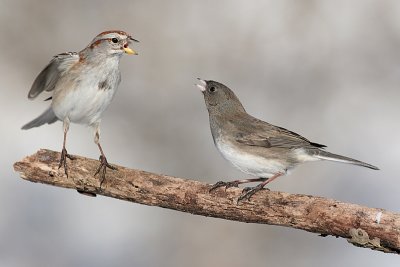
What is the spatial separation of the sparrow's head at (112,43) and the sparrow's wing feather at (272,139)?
52.4 inches

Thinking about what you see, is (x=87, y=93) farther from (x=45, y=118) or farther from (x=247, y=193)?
(x=247, y=193)

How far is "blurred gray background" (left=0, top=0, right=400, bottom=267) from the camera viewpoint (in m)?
9.60

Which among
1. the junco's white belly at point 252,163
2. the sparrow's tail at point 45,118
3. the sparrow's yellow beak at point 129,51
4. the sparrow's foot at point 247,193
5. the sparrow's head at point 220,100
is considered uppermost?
the sparrow's yellow beak at point 129,51

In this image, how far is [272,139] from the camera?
20.4ft

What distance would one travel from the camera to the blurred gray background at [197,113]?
9.60 metres

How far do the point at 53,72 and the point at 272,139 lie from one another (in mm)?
2222

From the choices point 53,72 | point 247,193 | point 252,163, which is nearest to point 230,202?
point 247,193

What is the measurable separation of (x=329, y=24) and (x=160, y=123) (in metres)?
3.87

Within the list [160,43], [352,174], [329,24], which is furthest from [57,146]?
[329,24]

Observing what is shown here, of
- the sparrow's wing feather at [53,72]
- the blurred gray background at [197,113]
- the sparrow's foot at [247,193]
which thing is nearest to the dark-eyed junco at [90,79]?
the sparrow's wing feather at [53,72]

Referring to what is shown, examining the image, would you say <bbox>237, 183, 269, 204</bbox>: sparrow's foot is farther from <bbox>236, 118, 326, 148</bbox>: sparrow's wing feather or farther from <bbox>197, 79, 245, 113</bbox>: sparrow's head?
<bbox>197, 79, 245, 113</bbox>: sparrow's head

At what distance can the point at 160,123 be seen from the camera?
453 inches

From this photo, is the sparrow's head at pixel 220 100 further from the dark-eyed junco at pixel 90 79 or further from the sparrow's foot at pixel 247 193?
the sparrow's foot at pixel 247 193

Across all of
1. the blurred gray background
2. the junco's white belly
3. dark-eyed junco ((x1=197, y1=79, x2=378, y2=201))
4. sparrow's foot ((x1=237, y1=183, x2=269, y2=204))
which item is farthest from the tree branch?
the blurred gray background
